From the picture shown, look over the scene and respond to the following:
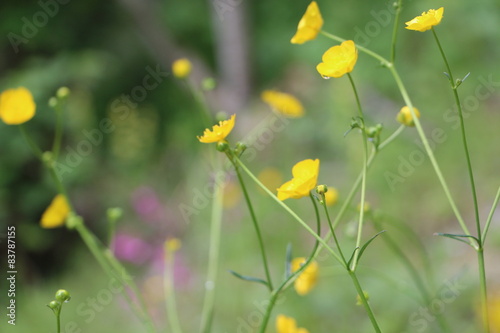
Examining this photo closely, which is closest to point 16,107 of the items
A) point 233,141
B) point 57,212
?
point 57,212

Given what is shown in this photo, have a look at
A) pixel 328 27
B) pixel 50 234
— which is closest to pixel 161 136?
pixel 50 234

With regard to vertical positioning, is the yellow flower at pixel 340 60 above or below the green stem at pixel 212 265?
above

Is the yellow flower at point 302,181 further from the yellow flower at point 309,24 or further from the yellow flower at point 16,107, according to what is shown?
the yellow flower at point 16,107

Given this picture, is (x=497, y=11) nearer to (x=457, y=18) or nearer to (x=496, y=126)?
(x=457, y=18)

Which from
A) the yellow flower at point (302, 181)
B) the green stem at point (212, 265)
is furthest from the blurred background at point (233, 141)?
the yellow flower at point (302, 181)

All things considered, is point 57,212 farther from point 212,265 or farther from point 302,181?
point 302,181

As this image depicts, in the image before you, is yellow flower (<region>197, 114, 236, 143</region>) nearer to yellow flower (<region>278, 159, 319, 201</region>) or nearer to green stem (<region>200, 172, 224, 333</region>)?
yellow flower (<region>278, 159, 319, 201</region>)

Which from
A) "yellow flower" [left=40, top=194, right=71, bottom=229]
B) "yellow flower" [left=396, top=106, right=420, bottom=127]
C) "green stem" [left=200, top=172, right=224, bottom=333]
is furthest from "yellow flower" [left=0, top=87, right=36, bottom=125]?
"yellow flower" [left=396, top=106, right=420, bottom=127]
